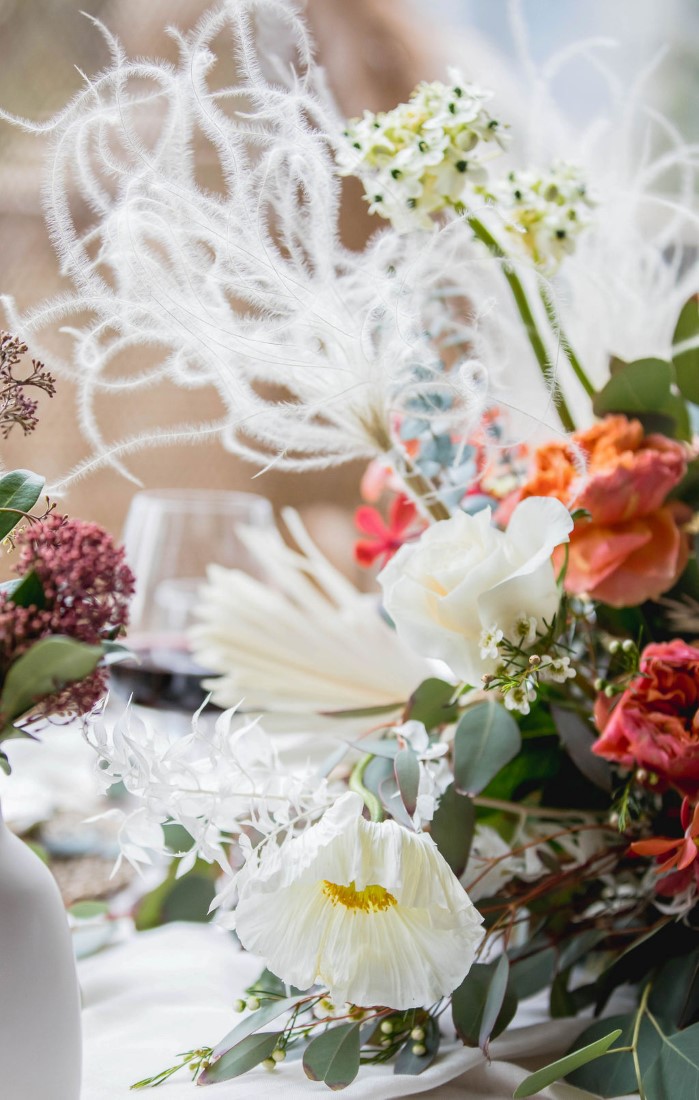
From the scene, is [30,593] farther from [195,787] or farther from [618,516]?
[618,516]

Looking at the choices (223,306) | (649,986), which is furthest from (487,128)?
(649,986)

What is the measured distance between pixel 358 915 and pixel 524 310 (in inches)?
14.0

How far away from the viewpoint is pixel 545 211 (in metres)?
0.52

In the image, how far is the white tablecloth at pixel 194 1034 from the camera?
396mm

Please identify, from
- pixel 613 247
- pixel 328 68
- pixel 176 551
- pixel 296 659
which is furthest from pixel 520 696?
pixel 328 68

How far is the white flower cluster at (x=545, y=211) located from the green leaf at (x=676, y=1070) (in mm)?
380

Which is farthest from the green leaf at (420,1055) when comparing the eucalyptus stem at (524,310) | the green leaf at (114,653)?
the eucalyptus stem at (524,310)

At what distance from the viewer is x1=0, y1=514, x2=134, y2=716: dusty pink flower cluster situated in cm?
31

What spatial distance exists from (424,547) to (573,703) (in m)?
0.17

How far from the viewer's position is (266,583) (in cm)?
91

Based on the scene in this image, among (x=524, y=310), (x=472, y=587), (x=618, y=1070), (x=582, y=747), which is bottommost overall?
(x=618, y=1070)

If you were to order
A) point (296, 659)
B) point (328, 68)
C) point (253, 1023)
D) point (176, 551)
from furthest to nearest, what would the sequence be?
1. point (328, 68)
2. point (176, 551)
3. point (296, 659)
4. point (253, 1023)

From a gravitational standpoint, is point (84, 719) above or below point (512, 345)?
below

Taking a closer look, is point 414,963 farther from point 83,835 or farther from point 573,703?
point 83,835
